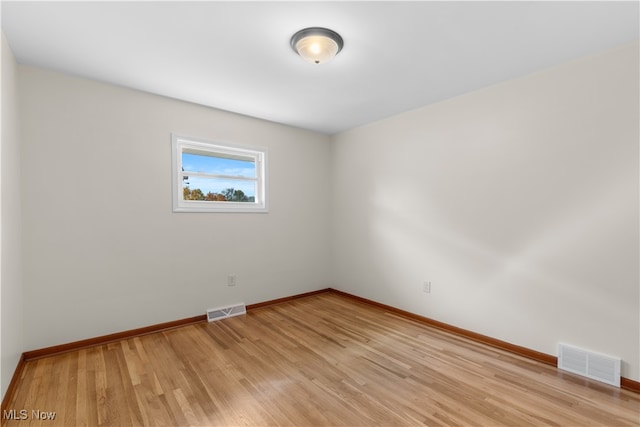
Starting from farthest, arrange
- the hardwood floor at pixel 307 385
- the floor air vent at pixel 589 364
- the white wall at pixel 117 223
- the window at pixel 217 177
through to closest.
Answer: the window at pixel 217 177
the white wall at pixel 117 223
the floor air vent at pixel 589 364
the hardwood floor at pixel 307 385

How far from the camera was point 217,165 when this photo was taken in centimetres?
354

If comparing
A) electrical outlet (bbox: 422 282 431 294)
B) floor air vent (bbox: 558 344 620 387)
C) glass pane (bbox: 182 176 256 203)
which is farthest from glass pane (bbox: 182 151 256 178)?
floor air vent (bbox: 558 344 620 387)

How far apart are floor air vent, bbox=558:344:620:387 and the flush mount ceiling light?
2.91m

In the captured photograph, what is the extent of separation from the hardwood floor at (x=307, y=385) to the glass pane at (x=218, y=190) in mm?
1508

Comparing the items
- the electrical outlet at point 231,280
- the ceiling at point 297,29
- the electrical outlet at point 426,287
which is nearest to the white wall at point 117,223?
the electrical outlet at point 231,280

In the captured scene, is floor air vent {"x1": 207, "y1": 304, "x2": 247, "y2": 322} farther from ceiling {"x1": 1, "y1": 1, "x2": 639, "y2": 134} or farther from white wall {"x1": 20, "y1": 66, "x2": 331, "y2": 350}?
ceiling {"x1": 1, "y1": 1, "x2": 639, "y2": 134}

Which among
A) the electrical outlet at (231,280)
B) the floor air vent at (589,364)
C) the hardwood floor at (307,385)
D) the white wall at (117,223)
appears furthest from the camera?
the electrical outlet at (231,280)

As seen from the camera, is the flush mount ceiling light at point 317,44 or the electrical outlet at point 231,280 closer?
the flush mount ceiling light at point 317,44

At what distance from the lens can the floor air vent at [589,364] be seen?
6.82 ft

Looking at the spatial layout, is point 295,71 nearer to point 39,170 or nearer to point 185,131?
point 185,131

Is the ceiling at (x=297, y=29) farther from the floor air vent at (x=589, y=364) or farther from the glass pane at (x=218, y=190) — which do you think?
the floor air vent at (x=589, y=364)

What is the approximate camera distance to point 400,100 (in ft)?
10.3

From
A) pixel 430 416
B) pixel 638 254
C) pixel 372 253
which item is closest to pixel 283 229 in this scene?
pixel 372 253

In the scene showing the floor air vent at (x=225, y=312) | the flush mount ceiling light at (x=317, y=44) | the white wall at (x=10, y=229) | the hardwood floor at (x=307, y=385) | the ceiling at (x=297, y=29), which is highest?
the ceiling at (x=297, y=29)
